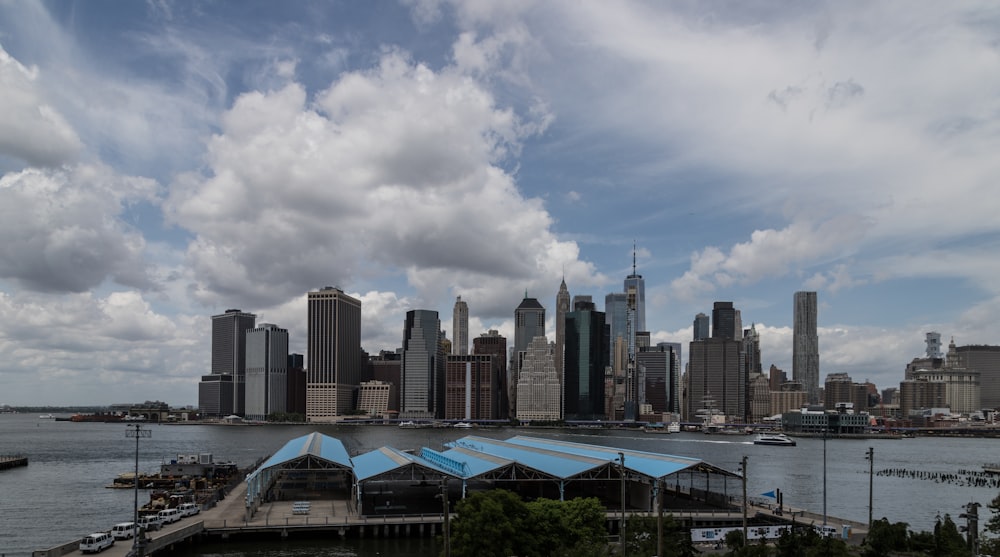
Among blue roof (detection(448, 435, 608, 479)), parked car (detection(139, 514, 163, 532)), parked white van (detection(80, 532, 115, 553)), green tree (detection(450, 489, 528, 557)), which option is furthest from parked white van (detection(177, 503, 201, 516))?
green tree (detection(450, 489, 528, 557))

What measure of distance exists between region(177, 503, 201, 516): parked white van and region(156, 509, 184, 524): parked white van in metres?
0.67

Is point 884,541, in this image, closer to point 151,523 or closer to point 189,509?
point 151,523

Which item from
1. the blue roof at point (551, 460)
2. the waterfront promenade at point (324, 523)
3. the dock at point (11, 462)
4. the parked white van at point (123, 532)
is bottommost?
the dock at point (11, 462)

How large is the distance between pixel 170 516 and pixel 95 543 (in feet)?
39.6

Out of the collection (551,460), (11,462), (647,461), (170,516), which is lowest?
(11,462)

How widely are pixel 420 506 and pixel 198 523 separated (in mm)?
18320

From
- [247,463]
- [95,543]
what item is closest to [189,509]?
[95,543]

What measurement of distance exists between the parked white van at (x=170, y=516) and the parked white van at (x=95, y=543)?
9701 millimetres

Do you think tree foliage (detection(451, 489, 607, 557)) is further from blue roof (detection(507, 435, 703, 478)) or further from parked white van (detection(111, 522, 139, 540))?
parked white van (detection(111, 522, 139, 540))

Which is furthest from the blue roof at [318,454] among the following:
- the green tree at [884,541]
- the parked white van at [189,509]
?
the green tree at [884,541]

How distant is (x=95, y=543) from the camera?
49594 millimetres

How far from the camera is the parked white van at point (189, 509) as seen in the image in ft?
210

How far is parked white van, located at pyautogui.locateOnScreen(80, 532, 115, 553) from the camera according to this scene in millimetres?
49219

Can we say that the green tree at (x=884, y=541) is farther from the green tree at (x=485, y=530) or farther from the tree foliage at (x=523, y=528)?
the green tree at (x=485, y=530)
